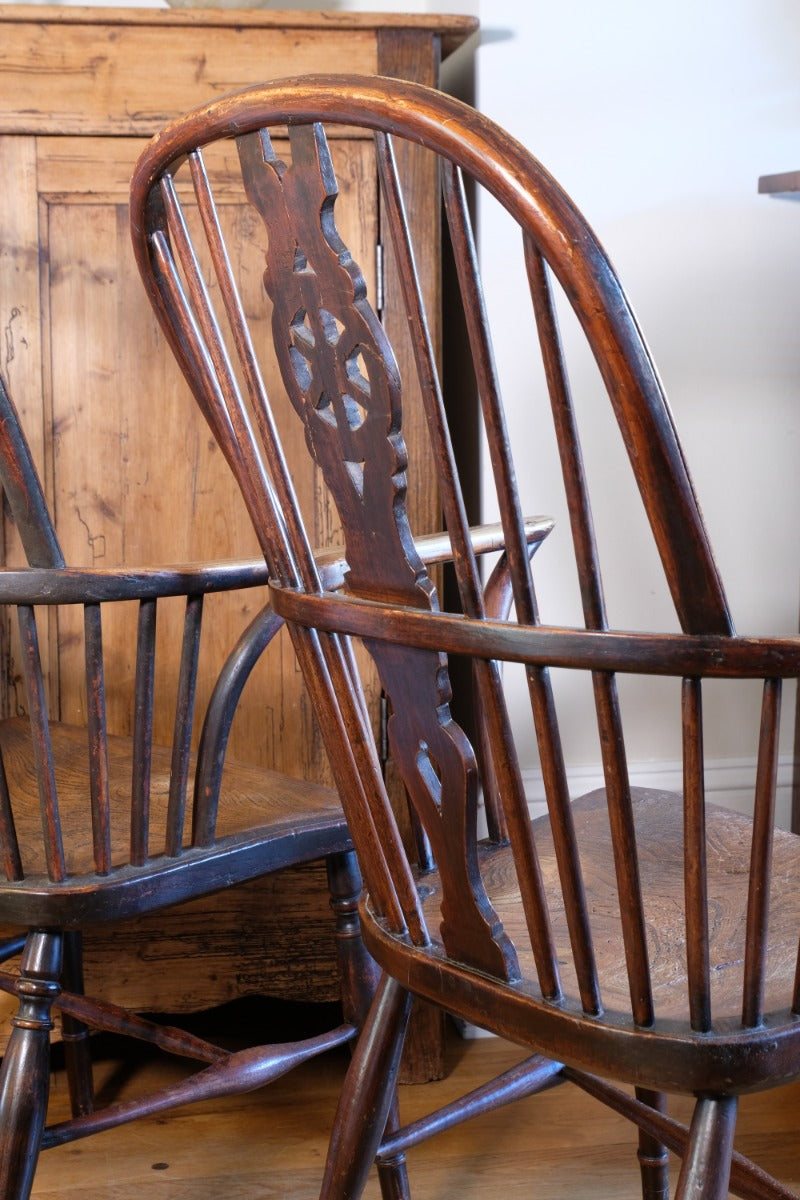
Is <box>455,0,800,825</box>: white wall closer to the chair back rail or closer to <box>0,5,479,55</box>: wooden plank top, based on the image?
<box>0,5,479,55</box>: wooden plank top

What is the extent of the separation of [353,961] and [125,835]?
26 centimetres

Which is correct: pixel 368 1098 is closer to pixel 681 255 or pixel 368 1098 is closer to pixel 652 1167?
pixel 652 1167

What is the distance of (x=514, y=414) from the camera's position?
1729 mm

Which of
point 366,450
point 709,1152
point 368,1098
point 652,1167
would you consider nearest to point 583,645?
point 366,450

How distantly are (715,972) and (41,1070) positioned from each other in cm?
57

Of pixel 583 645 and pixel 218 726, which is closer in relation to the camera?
pixel 583 645

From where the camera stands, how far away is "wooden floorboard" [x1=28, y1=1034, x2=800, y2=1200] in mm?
1433

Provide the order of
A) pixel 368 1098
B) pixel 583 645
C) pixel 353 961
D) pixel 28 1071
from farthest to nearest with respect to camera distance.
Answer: pixel 353 961, pixel 28 1071, pixel 368 1098, pixel 583 645

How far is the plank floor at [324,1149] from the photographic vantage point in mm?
1433

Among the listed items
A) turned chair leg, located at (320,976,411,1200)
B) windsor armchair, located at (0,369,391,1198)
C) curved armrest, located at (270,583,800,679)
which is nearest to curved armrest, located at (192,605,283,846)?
windsor armchair, located at (0,369,391,1198)

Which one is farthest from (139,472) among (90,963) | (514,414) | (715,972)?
(715,972)

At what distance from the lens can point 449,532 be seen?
0.72 meters

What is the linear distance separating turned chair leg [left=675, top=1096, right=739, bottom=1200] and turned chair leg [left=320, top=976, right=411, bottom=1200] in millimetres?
248

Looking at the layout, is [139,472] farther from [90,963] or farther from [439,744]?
[439,744]
